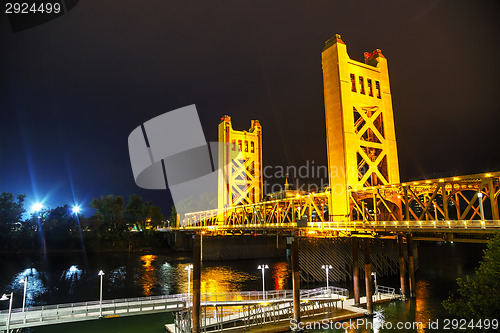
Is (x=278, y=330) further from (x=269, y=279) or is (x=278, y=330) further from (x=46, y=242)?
(x=46, y=242)

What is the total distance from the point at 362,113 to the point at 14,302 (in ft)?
126

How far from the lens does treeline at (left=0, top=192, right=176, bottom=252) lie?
258 feet

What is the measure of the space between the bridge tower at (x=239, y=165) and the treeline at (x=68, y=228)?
34332 millimetres

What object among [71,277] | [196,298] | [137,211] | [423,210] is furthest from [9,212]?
[423,210]

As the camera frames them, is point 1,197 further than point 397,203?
Yes

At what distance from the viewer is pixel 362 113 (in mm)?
33656

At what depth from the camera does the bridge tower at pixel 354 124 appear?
102 ft

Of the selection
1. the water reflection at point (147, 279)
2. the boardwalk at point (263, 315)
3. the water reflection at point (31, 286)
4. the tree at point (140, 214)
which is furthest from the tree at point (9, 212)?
the boardwalk at point (263, 315)

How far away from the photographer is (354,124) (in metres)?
34.5

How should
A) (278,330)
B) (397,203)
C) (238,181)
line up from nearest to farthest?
(278,330)
(397,203)
(238,181)

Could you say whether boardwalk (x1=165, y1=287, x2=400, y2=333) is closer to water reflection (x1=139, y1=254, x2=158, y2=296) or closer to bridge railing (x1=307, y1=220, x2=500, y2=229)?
bridge railing (x1=307, y1=220, x2=500, y2=229)

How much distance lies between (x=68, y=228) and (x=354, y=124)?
77056mm

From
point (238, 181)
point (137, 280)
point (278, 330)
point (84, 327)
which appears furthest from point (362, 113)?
point (238, 181)

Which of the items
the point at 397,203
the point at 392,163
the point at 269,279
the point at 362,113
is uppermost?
the point at 362,113
